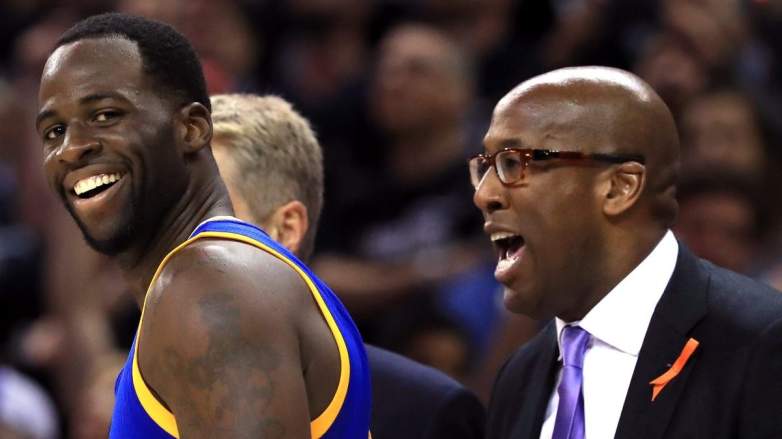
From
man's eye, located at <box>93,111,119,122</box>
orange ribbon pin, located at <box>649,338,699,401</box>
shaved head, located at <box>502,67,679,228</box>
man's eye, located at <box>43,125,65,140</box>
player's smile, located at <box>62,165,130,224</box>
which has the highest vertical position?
shaved head, located at <box>502,67,679,228</box>

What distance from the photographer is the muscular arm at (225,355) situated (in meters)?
2.44

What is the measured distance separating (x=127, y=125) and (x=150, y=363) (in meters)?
0.54

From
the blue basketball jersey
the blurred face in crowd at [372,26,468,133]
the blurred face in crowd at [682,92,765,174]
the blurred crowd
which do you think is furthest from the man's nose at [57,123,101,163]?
the blurred face in crowd at [372,26,468,133]

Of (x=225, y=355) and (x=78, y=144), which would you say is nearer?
(x=225, y=355)

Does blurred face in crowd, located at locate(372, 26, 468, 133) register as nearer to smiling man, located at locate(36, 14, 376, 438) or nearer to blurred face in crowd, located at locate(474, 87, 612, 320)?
blurred face in crowd, located at locate(474, 87, 612, 320)

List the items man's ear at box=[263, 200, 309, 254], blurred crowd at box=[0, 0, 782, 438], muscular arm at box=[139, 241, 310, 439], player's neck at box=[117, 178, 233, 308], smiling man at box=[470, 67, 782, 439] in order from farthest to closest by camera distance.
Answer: blurred crowd at box=[0, 0, 782, 438]
man's ear at box=[263, 200, 309, 254]
smiling man at box=[470, 67, 782, 439]
player's neck at box=[117, 178, 233, 308]
muscular arm at box=[139, 241, 310, 439]

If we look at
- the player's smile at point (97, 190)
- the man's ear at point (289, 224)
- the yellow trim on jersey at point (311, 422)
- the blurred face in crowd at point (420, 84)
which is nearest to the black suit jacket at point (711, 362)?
the yellow trim on jersey at point (311, 422)

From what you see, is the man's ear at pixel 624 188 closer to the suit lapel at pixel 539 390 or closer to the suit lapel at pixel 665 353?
the suit lapel at pixel 665 353

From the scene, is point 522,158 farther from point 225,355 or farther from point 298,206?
point 225,355

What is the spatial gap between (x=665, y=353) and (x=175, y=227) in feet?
3.87

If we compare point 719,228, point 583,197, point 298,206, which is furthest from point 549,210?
point 719,228

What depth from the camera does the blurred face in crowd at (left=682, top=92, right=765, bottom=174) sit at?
6.18m

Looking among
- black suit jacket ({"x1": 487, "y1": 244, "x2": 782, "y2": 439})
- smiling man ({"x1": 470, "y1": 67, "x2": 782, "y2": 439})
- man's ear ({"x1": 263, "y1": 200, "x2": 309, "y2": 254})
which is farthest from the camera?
man's ear ({"x1": 263, "y1": 200, "x2": 309, "y2": 254})

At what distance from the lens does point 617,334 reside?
11.0ft
